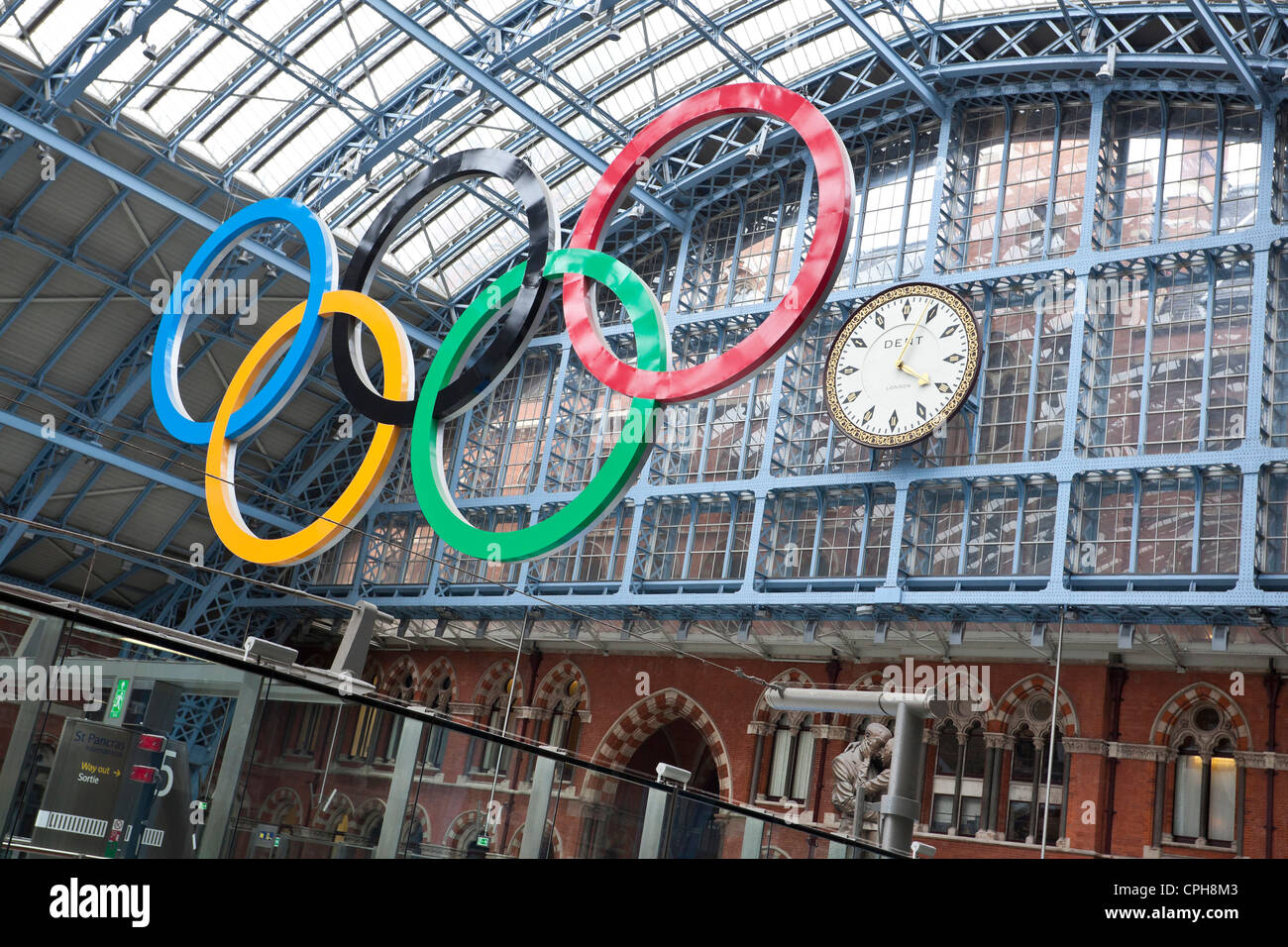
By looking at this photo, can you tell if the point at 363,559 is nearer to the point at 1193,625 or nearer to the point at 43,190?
the point at 43,190

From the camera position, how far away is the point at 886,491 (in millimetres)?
31312

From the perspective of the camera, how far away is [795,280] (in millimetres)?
14578

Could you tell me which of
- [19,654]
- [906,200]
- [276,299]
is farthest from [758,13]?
[19,654]

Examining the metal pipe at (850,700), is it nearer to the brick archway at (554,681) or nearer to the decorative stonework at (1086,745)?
the decorative stonework at (1086,745)

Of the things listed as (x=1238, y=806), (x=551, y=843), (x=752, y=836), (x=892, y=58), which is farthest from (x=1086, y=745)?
(x=551, y=843)

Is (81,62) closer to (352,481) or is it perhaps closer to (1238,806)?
(352,481)

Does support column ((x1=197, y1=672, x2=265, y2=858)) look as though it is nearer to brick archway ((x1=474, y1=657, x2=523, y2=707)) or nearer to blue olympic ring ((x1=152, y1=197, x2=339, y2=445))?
blue olympic ring ((x1=152, y1=197, x2=339, y2=445))

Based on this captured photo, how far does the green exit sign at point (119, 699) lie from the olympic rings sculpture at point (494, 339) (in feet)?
24.2

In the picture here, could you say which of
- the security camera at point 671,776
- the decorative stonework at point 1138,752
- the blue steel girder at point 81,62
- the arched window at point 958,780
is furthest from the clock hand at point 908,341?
the security camera at point 671,776

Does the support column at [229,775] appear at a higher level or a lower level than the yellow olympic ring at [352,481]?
lower

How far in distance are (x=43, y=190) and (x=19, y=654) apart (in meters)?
31.9

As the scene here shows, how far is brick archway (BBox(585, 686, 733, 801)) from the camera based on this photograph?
113 feet

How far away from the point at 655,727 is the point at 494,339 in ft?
76.7

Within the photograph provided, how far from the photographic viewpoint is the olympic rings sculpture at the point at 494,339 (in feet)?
46.2
